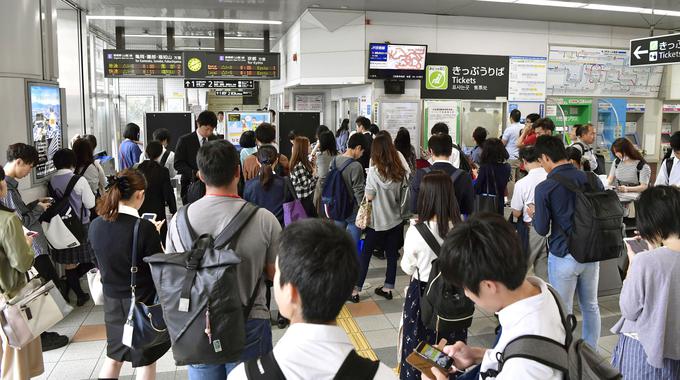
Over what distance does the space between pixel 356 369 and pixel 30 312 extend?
99.7 inches

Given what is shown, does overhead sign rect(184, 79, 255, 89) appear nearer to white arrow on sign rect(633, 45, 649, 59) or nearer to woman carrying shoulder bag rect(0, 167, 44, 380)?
white arrow on sign rect(633, 45, 649, 59)

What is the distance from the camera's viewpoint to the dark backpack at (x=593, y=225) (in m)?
3.27

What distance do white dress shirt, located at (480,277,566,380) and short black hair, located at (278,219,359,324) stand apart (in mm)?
468

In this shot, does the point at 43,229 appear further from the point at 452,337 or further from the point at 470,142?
the point at 470,142

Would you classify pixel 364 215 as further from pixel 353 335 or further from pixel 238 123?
pixel 238 123

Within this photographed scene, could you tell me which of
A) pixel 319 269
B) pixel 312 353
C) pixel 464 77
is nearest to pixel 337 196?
pixel 319 269

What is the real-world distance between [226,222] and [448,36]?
8.12 m

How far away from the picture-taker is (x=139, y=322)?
103 inches

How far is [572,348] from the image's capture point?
140 centimetres

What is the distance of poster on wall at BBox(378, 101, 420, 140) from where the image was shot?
9227mm

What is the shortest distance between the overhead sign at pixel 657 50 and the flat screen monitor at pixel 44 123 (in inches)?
308

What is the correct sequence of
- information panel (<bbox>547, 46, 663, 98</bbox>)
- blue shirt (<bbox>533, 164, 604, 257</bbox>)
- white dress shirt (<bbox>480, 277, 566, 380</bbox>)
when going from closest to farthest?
white dress shirt (<bbox>480, 277, 566, 380</bbox>) < blue shirt (<bbox>533, 164, 604, 257</bbox>) < information panel (<bbox>547, 46, 663, 98</bbox>)

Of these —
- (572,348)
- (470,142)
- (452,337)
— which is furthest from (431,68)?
(572,348)

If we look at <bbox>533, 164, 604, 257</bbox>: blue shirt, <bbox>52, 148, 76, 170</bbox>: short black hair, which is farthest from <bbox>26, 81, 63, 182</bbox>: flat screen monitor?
<bbox>533, 164, 604, 257</bbox>: blue shirt
